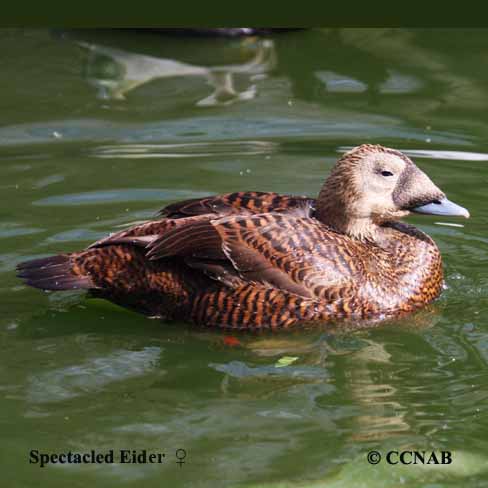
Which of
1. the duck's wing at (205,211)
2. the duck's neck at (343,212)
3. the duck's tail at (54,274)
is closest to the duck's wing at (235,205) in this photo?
the duck's wing at (205,211)

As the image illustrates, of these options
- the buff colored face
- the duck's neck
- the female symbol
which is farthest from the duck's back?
the female symbol

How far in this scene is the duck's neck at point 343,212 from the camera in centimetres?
746

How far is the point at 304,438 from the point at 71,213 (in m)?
3.67

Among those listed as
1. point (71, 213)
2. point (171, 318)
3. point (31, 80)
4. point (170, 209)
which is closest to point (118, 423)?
point (171, 318)

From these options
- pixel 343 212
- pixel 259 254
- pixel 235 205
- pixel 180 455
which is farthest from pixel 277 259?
pixel 180 455

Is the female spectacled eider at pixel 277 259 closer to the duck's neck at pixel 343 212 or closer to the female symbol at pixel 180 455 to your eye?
the duck's neck at pixel 343 212

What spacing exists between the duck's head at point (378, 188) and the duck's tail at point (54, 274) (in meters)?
1.57

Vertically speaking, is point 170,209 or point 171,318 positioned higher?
point 170,209

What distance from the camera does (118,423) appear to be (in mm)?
5910

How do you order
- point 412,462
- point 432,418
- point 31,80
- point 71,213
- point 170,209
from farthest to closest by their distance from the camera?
point 31,80 < point 71,213 < point 170,209 < point 432,418 < point 412,462

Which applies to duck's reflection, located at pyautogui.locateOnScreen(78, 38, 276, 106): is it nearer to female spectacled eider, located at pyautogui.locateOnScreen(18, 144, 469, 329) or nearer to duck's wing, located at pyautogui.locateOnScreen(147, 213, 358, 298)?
female spectacled eider, located at pyautogui.locateOnScreen(18, 144, 469, 329)

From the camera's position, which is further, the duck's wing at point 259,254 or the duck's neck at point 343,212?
the duck's neck at point 343,212

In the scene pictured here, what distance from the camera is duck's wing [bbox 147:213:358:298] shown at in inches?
279

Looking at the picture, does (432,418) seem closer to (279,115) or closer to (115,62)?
(279,115)
